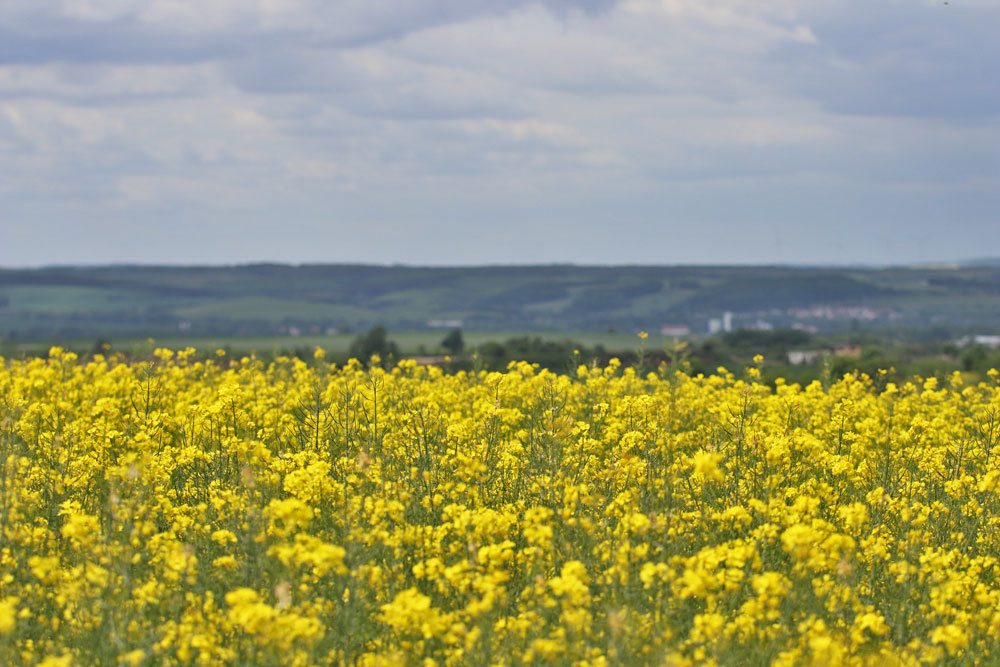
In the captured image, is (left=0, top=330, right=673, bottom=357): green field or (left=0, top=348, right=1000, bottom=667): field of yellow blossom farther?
(left=0, top=330, right=673, bottom=357): green field

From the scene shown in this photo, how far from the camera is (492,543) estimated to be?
888 cm

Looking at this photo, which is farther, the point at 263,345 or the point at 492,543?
the point at 263,345

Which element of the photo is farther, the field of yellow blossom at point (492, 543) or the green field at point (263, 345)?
the green field at point (263, 345)

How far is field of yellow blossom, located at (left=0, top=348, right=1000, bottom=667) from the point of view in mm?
7701

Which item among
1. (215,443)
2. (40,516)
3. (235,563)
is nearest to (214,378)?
(215,443)

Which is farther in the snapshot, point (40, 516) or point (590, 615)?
point (40, 516)

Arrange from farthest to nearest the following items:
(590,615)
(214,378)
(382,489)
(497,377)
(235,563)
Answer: (214,378) < (497,377) < (382,489) < (235,563) < (590,615)

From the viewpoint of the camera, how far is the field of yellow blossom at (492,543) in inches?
303

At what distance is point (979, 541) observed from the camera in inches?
402

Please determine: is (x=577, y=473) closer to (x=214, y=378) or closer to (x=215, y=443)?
(x=215, y=443)

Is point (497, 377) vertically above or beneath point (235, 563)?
above

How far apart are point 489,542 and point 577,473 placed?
90.9 inches

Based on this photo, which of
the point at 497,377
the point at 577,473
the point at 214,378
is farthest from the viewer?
the point at 214,378

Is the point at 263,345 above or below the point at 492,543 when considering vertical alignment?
below
